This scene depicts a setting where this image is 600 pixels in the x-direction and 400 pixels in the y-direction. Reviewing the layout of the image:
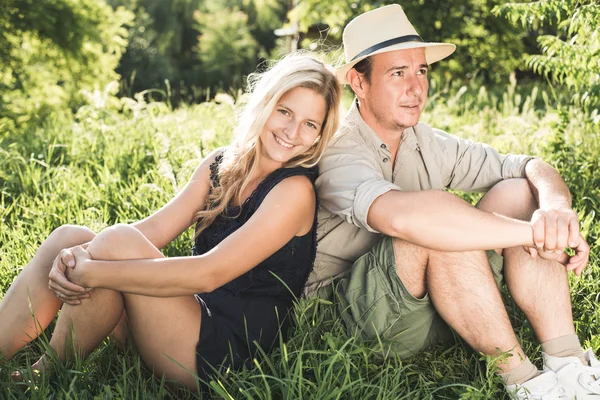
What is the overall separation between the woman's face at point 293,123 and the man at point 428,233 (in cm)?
23

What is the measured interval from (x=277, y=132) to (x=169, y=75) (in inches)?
1363

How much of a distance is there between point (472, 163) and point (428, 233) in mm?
1066

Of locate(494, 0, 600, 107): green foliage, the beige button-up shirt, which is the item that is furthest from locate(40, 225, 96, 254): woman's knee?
locate(494, 0, 600, 107): green foliage

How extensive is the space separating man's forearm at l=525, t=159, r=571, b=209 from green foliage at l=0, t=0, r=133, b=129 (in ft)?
41.3

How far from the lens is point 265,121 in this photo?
317 centimetres

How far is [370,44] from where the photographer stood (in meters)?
3.54

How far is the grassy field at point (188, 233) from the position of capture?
2.66m

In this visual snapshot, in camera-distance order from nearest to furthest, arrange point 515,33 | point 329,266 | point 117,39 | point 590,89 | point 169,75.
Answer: point 329,266 → point 590,89 → point 515,33 → point 117,39 → point 169,75

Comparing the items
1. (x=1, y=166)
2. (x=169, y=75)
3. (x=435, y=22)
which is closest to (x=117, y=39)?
(x=435, y=22)

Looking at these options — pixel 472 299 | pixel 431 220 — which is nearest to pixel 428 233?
pixel 431 220

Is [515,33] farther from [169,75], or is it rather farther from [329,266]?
[169,75]

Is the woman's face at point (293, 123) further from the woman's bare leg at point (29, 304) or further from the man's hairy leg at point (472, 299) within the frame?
the woman's bare leg at point (29, 304)

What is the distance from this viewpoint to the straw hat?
137 inches

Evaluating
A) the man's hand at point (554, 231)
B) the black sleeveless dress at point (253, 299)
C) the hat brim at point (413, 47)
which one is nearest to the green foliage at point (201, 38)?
the hat brim at point (413, 47)
